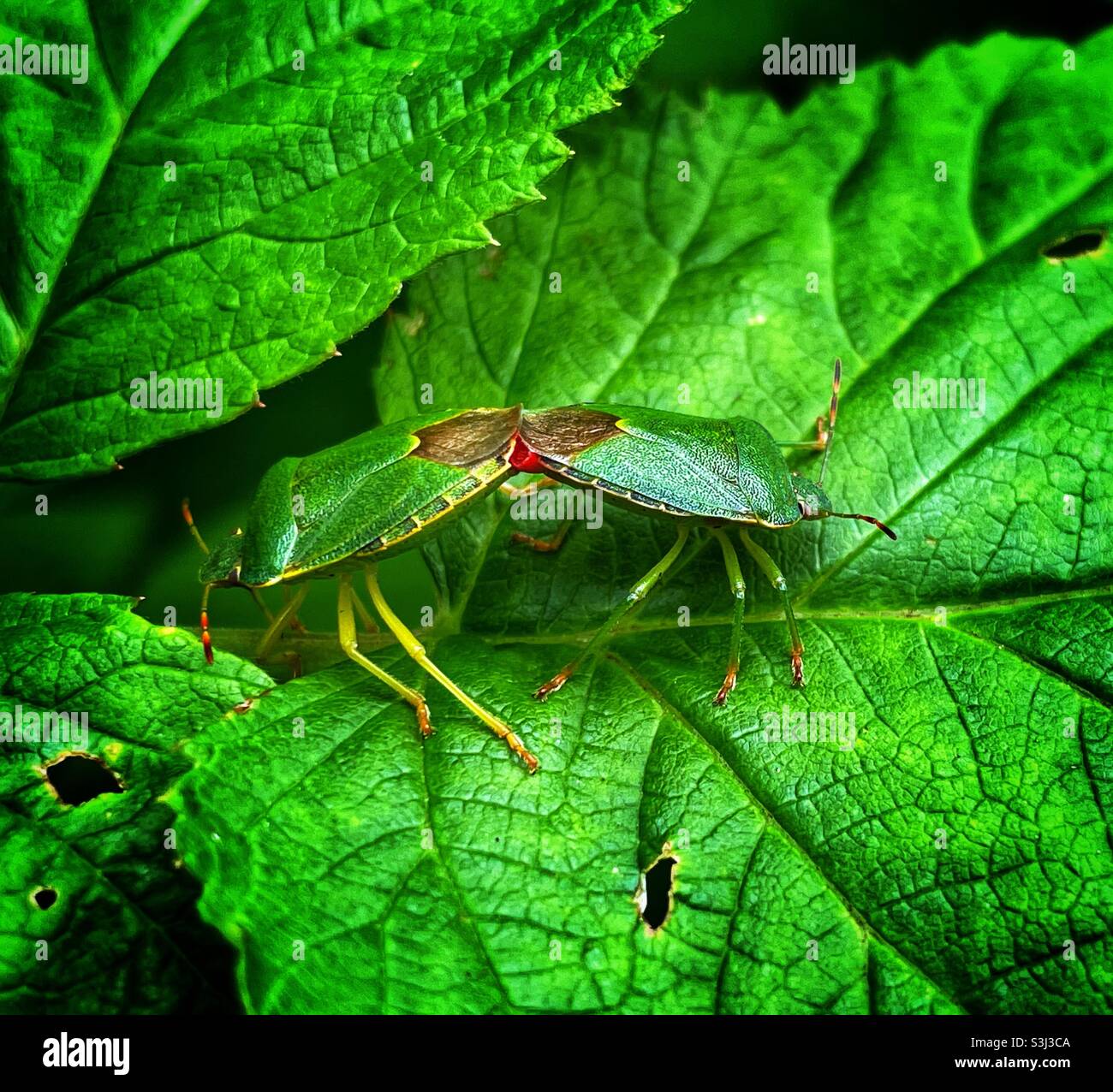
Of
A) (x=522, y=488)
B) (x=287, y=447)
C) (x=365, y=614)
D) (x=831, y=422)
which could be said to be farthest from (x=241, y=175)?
(x=831, y=422)

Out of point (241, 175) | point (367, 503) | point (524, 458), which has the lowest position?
point (367, 503)

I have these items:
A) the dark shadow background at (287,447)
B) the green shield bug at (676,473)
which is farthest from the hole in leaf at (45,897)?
the green shield bug at (676,473)

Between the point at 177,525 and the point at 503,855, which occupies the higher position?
the point at 177,525

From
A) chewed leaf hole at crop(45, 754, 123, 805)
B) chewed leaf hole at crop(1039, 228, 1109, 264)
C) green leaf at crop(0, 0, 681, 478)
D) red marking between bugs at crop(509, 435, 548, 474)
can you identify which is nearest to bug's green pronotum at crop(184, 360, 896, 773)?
red marking between bugs at crop(509, 435, 548, 474)

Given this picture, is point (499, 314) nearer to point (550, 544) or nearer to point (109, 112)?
point (550, 544)

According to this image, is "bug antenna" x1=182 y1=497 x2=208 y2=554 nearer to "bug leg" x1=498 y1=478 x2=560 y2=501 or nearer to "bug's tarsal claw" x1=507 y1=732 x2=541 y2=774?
"bug leg" x1=498 y1=478 x2=560 y2=501

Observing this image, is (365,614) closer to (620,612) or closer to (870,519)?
(620,612)
